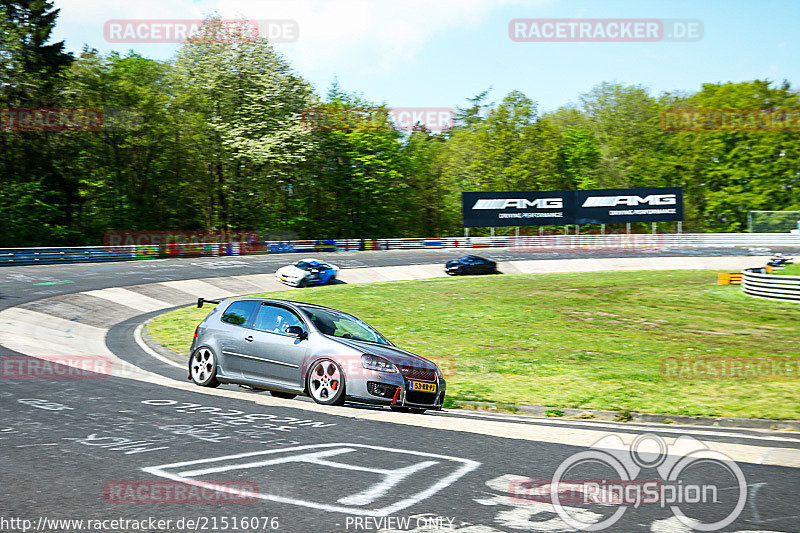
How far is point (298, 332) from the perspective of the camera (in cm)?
1065

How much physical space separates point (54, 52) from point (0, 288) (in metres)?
33.7

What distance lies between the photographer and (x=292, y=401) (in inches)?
413

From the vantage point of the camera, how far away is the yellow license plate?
33.6 ft

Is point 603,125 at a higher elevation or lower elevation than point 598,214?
higher

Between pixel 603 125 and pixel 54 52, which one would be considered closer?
pixel 54 52

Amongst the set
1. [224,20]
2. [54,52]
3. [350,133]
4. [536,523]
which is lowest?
[536,523]

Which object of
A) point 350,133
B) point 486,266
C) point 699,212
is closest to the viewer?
point 486,266

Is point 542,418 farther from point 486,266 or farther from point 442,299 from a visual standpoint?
point 486,266

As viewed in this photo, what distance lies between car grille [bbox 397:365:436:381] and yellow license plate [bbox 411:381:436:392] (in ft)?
0.25

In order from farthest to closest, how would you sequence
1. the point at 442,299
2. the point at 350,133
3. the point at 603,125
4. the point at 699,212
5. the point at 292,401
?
the point at 603,125 < the point at 699,212 < the point at 350,133 < the point at 442,299 < the point at 292,401

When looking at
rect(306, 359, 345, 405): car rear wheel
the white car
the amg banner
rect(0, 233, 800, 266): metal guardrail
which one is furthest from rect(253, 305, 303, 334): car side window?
the amg banner

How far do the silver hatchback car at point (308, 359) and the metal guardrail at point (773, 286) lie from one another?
21999 millimetres

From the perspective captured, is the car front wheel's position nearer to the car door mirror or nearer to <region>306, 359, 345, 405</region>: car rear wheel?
<region>306, 359, 345, 405</region>: car rear wheel

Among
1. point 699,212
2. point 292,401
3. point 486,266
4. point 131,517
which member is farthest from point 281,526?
point 699,212
